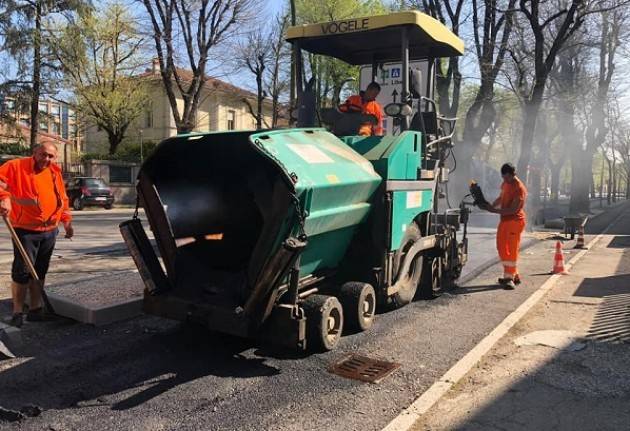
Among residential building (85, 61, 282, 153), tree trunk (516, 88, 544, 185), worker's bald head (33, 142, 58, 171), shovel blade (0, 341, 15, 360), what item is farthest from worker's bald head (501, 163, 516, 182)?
residential building (85, 61, 282, 153)

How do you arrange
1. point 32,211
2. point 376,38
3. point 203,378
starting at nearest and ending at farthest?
point 203,378 → point 32,211 → point 376,38

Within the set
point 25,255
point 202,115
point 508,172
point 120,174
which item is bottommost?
point 25,255

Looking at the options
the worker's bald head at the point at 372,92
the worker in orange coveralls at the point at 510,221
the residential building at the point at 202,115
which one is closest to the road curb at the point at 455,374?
the worker in orange coveralls at the point at 510,221

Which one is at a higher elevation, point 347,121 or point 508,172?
point 347,121

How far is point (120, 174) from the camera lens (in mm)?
29750

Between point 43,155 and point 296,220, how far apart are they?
2.75m

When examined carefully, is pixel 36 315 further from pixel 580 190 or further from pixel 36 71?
pixel 580 190

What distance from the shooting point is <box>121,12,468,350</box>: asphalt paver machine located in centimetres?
384

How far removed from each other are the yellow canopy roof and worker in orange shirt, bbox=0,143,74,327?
9.64 ft

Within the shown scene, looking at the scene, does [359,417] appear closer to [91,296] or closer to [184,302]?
[184,302]

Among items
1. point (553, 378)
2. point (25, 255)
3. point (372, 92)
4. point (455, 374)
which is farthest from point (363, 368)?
point (25, 255)

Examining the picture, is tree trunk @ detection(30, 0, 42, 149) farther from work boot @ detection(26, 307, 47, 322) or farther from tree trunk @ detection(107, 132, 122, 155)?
work boot @ detection(26, 307, 47, 322)

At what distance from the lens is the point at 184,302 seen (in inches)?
164

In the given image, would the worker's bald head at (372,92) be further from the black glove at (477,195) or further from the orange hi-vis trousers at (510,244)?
the orange hi-vis trousers at (510,244)
